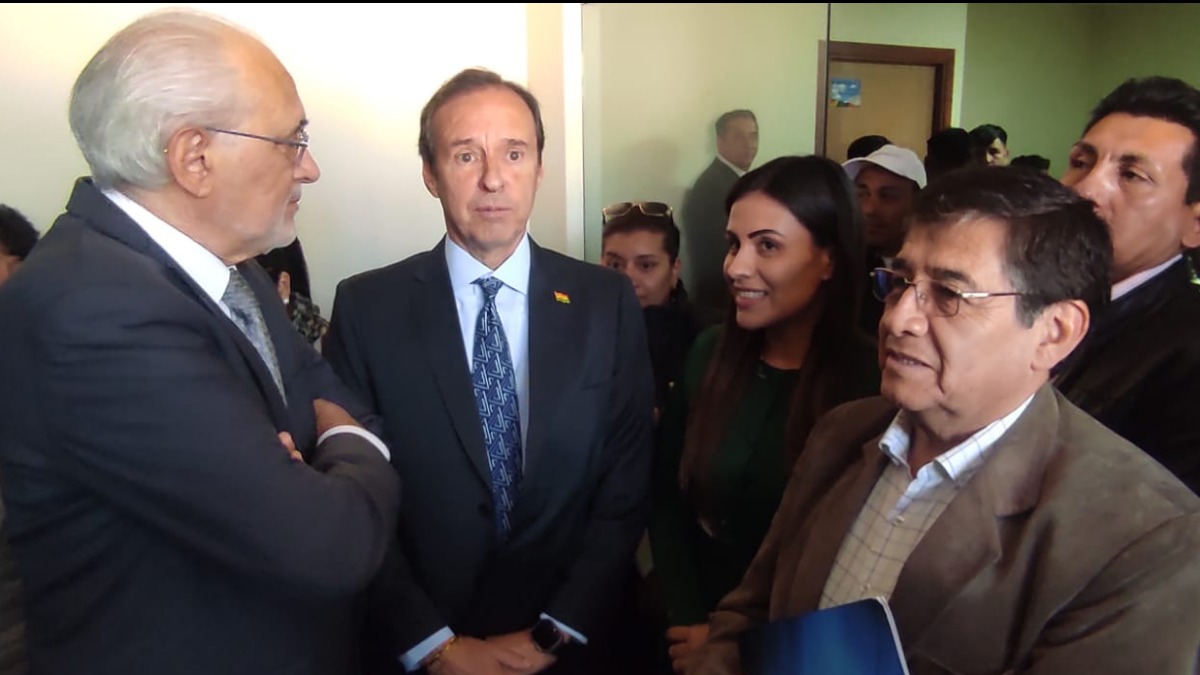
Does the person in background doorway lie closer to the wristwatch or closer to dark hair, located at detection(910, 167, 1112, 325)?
the wristwatch

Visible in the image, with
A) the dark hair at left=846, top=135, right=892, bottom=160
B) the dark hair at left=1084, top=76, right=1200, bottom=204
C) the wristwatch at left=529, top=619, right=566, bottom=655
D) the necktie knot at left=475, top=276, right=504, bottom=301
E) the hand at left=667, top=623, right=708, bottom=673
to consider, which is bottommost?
the hand at left=667, top=623, right=708, bottom=673

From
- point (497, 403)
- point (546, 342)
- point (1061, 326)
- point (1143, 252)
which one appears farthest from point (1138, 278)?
point (497, 403)

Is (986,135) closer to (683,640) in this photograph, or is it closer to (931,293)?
(931,293)

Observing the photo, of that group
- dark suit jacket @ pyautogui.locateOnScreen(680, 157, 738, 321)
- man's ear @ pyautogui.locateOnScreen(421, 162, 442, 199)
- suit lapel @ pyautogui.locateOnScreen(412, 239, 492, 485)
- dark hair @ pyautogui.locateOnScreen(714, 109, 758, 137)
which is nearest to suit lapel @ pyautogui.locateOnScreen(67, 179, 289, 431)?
suit lapel @ pyautogui.locateOnScreen(412, 239, 492, 485)

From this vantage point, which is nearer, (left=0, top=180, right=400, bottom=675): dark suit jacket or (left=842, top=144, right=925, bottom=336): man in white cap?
(left=0, top=180, right=400, bottom=675): dark suit jacket

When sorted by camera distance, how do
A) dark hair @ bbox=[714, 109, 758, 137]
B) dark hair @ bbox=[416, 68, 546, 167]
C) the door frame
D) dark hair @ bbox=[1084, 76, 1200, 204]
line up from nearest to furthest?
dark hair @ bbox=[1084, 76, 1200, 204]
dark hair @ bbox=[416, 68, 546, 167]
the door frame
dark hair @ bbox=[714, 109, 758, 137]

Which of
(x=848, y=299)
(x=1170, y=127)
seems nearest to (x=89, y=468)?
(x=848, y=299)

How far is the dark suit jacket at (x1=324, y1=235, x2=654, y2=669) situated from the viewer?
160 centimetres

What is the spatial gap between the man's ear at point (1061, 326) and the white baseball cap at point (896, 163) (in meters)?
0.89

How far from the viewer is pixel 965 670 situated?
3.18ft

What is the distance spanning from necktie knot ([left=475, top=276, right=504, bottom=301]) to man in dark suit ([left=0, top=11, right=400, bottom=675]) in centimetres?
54

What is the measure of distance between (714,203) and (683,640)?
201 centimetres

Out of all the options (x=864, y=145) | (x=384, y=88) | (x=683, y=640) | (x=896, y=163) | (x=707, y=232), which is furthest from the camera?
(x=707, y=232)

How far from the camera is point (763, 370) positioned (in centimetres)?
172
